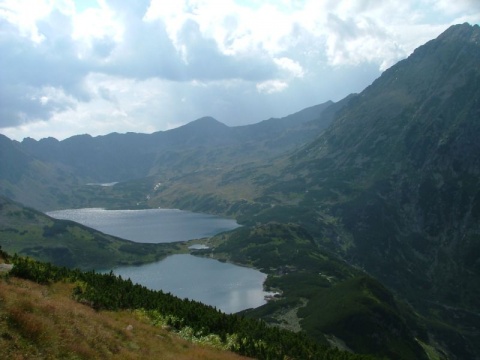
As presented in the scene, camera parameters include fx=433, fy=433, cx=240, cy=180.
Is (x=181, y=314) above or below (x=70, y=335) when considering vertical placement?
below

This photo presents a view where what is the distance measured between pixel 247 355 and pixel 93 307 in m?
14.3

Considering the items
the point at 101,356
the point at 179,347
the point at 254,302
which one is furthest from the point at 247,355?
the point at 254,302

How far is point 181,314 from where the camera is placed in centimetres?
4550

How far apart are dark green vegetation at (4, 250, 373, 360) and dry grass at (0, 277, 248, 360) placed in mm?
3367

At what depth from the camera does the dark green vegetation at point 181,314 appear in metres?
39.5

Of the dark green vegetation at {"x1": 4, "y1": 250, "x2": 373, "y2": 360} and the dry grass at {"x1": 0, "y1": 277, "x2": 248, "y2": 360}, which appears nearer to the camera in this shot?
the dry grass at {"x1": 0, "y1": 277, "x2": 248, "y2": 360}

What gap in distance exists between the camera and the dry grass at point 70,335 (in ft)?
73.6

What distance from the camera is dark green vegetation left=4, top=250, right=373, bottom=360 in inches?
1555

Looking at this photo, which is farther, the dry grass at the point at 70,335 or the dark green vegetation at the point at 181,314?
the dark green vegetation at the point at 181,314

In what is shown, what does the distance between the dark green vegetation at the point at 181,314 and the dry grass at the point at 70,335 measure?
3.37m

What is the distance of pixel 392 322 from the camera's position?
14800cm

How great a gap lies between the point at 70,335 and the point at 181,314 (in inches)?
837

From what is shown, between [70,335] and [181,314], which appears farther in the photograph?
[181,314]

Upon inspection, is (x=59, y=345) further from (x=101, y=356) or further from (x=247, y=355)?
(x=247, y=355)
